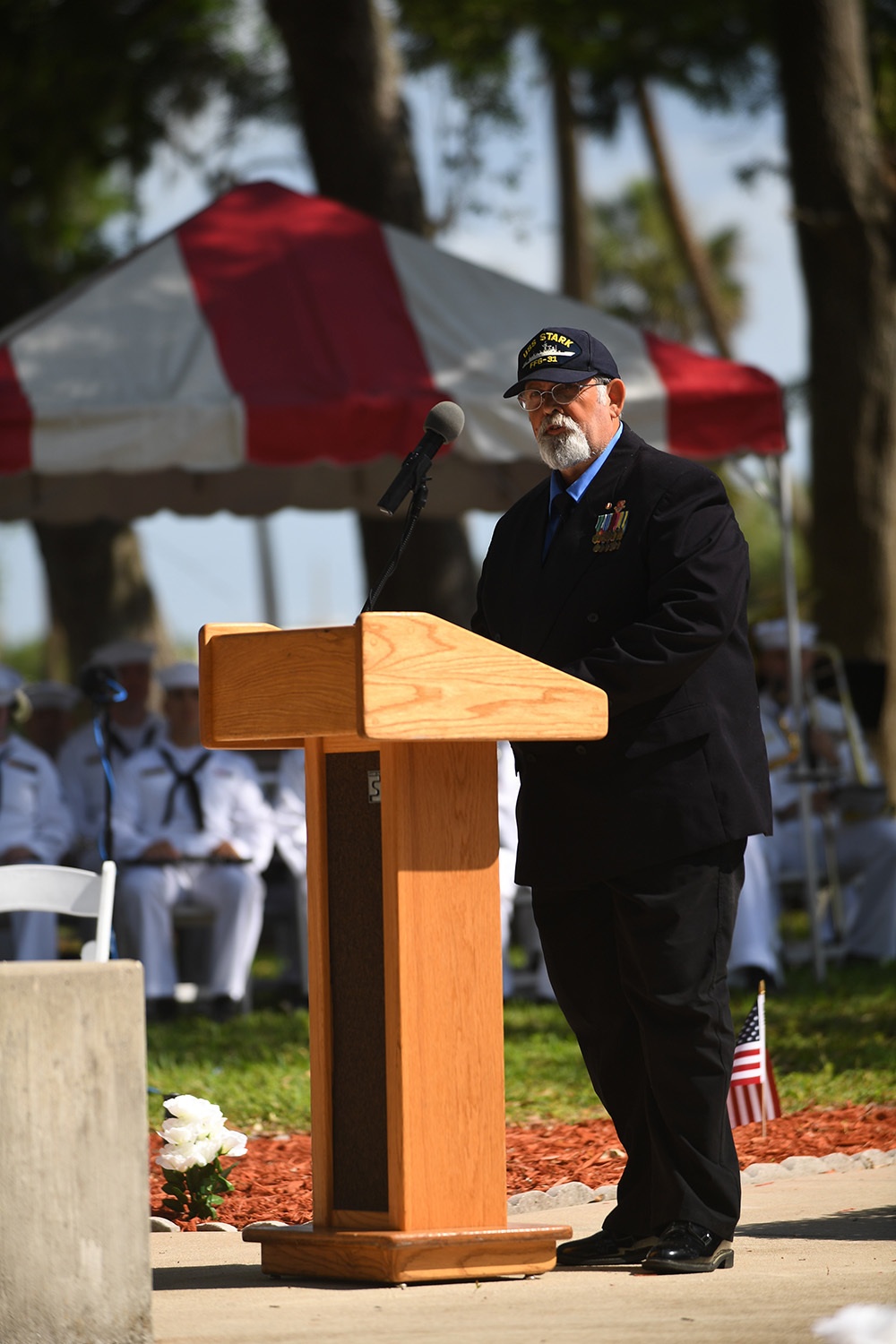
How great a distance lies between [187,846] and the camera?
993 centimetres

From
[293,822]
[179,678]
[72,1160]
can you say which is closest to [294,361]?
[179,678]

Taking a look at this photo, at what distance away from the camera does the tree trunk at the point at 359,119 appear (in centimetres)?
1246

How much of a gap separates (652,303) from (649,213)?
591 cm

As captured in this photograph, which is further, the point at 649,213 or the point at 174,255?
the point at 649,213

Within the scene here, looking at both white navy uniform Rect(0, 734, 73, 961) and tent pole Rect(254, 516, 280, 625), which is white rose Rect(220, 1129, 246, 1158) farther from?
tent pole Rect(254, 516, 280, 625)

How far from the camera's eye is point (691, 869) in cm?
409

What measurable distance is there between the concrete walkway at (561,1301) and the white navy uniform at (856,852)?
248 inches

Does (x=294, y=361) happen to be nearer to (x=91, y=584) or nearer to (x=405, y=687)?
(x=405, y=687)

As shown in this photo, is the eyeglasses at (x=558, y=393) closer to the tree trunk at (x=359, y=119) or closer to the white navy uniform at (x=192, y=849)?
the white navy uniform at (x=192, y=849)

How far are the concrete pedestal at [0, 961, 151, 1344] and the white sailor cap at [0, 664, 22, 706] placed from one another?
6.84 metres

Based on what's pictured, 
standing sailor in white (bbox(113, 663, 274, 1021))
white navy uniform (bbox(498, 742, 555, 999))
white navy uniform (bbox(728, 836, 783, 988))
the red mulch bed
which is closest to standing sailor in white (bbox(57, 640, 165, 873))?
standing sailor in white (bbox(113, 663, 274, 1021))

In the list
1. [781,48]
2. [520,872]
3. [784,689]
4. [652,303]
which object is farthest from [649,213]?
[520,872]

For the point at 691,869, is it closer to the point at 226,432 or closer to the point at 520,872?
the point at 520,872

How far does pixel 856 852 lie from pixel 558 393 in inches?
291
